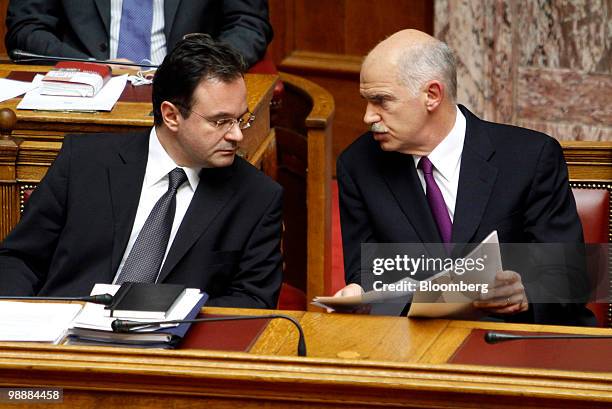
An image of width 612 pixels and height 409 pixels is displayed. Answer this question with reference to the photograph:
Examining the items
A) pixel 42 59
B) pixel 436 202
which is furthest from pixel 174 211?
pixel 42 59

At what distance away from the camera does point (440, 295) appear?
2484 millimetres

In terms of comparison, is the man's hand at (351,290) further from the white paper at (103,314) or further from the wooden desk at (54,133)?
the wooden desk at (54,133)

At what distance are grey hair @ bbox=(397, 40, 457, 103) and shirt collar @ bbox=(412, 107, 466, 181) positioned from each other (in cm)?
11

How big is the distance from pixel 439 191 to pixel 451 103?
23 cm

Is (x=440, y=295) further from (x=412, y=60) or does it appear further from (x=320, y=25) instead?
(x=320, y=25)

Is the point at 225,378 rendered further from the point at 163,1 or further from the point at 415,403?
the point at 163,1

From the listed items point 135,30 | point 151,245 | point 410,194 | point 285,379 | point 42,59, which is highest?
point 135,30

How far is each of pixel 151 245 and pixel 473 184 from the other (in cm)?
82

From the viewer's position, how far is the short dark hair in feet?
10.1

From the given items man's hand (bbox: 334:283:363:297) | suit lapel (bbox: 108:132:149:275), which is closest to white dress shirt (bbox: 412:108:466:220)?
man's hand (bbox: 334:283:363:297)

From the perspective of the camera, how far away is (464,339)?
96.9 inches

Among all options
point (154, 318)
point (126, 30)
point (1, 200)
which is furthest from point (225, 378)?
point (126, 30)

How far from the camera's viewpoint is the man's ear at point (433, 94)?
3.10 metres

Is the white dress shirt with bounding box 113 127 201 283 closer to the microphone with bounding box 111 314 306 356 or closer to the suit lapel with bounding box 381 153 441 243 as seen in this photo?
the suit lapel with bounding box 381 153 441 243
